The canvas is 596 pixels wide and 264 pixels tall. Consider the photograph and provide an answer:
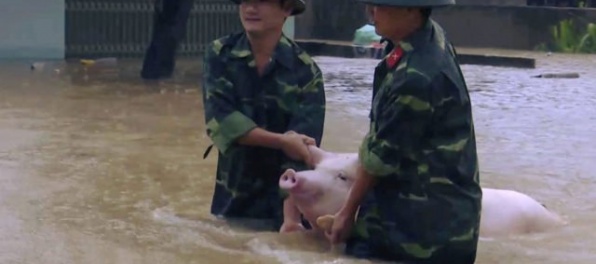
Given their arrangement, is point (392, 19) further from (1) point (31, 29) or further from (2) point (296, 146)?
(1) point (31, 29)

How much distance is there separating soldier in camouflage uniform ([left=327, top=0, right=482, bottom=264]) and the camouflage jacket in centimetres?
81

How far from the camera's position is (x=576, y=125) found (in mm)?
11070

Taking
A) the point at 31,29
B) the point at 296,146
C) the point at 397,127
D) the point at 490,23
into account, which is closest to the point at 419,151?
the point at 397,127

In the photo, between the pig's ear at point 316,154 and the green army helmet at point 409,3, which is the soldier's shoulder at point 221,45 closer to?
the pig's ear at point 316,154

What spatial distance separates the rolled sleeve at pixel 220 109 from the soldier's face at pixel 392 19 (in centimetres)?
89

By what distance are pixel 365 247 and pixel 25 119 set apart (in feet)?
19.2

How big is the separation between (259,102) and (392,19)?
1.09 m

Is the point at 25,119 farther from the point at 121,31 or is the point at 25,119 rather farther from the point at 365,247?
the point at 121,31

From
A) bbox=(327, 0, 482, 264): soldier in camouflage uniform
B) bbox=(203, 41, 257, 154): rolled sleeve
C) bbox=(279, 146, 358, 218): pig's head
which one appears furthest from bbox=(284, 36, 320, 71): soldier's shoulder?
bbox=(327, 0, 482, 264): soldier in camouflage uniform

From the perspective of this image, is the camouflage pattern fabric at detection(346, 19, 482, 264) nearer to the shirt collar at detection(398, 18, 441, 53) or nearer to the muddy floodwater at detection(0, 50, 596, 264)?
the shirt collar at detection(398, 18, 441, 53)

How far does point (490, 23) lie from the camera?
25.0 m

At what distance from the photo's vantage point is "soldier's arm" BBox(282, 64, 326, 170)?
5703 mm

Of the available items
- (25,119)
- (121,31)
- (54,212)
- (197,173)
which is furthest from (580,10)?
(54,212)

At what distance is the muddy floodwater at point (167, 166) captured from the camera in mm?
5414
